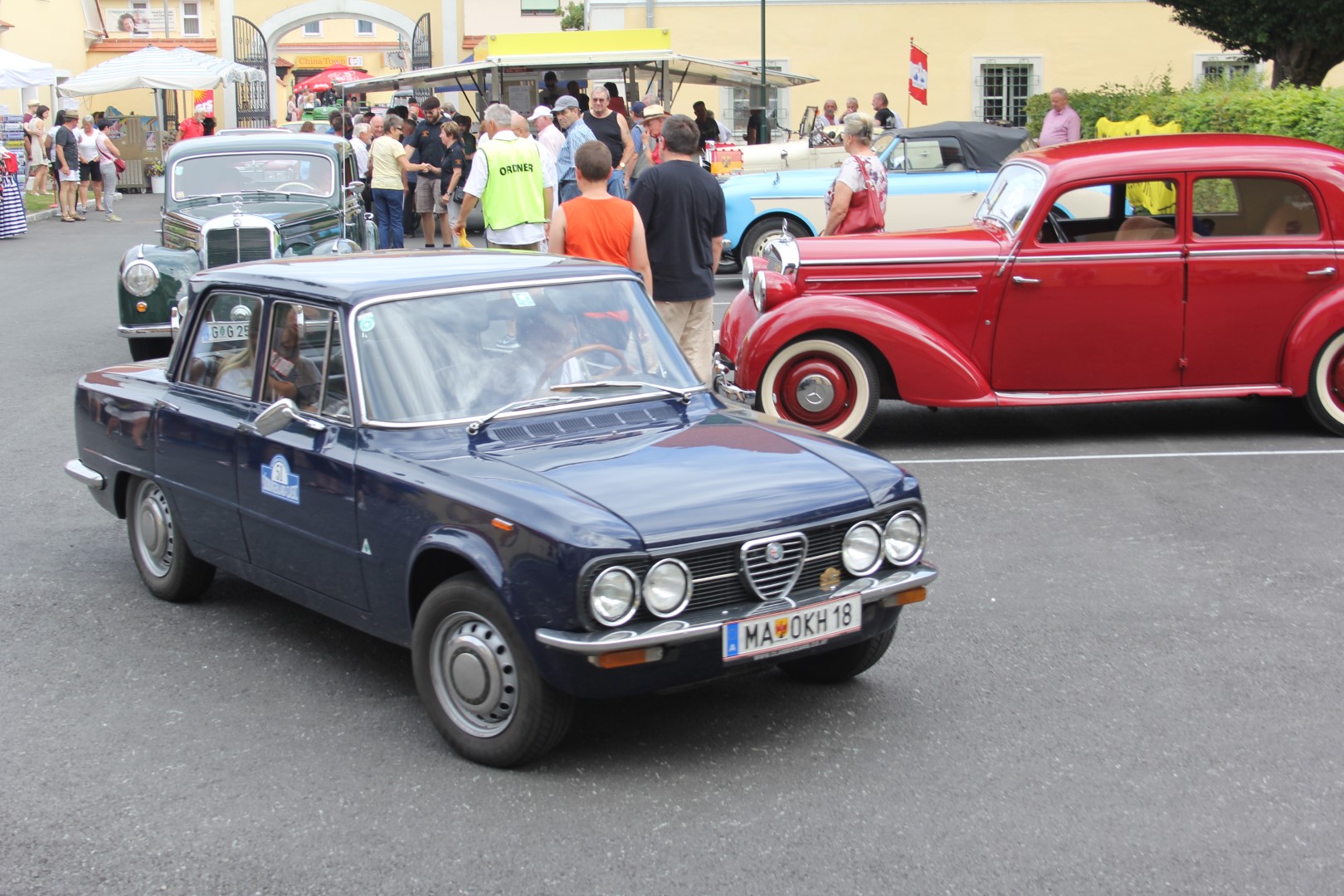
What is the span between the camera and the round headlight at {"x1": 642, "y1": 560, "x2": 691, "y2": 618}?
4.14 metres

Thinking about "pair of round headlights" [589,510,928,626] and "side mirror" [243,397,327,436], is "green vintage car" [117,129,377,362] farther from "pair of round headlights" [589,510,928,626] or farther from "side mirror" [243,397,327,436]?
"pair of round headlights" [589,510,928,626]

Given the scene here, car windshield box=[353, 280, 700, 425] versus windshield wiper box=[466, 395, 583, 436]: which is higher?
car windshield box=[353, 280, 700, 425]

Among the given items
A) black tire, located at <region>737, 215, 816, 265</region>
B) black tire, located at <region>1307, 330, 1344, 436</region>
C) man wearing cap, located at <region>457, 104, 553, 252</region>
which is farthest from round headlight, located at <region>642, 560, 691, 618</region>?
black tire, located at <region>737, 215, 816, 265</region>

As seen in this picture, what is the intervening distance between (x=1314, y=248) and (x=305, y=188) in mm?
8898

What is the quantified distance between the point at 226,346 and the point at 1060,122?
17.9 meters

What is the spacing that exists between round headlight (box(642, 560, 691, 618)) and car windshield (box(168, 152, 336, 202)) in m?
10.4

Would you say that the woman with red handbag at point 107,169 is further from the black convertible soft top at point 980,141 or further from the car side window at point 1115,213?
the car side window at point 1115,213

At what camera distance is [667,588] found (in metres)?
4.18

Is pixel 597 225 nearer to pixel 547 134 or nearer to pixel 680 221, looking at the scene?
pixel 680 221

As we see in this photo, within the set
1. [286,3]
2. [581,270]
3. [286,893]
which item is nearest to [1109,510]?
[581,270]

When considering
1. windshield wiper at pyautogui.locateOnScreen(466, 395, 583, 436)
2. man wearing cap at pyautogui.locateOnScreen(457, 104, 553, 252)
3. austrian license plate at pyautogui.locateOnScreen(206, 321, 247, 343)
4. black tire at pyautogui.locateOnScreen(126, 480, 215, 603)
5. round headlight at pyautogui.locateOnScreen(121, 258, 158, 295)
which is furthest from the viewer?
round headlight at pyautogui.locateOnScreen(121, 258, 158, 295)

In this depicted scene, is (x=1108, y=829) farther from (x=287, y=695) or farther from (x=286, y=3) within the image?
(x=286, y=3)

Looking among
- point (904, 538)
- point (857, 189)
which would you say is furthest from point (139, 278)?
point (904, 538)

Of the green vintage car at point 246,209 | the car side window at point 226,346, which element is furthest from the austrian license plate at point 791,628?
the green vintage car at point 246,209
